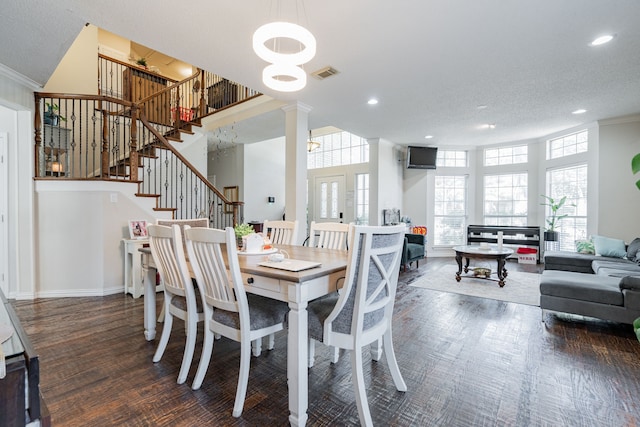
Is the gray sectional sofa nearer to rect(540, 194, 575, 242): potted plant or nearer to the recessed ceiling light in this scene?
the recessed ceiling light

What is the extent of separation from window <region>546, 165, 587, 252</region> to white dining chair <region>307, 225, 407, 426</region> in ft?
20.4

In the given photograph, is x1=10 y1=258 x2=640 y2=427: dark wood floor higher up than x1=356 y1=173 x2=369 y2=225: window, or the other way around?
x1=356 y1=173 x2=369 y2=225: window

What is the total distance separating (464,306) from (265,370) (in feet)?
8.51

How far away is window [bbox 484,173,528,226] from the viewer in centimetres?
710

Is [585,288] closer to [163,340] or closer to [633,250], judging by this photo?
[633,250]

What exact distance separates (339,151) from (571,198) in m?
5.23

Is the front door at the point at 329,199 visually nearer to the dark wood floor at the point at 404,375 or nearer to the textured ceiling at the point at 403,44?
the textured ceiling at the point at 403,44

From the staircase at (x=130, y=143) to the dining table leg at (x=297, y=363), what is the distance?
3.40 m

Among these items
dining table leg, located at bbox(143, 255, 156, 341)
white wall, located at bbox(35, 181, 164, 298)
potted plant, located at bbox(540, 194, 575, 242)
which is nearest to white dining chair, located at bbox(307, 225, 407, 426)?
dining table leg, located at bbox(143, 255, 156, 341)

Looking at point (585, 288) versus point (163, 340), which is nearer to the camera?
point (163, 340)

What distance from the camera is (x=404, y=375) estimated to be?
212 cm

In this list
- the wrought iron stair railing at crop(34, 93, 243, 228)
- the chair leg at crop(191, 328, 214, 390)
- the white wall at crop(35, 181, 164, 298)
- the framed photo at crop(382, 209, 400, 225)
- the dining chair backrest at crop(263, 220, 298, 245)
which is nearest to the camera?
the chair leg at crop(191, 328, 214, 390)

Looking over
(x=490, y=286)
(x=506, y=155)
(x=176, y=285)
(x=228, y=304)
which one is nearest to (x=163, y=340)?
(x=176, y=285)

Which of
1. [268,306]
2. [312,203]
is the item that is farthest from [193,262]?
[312,203]
